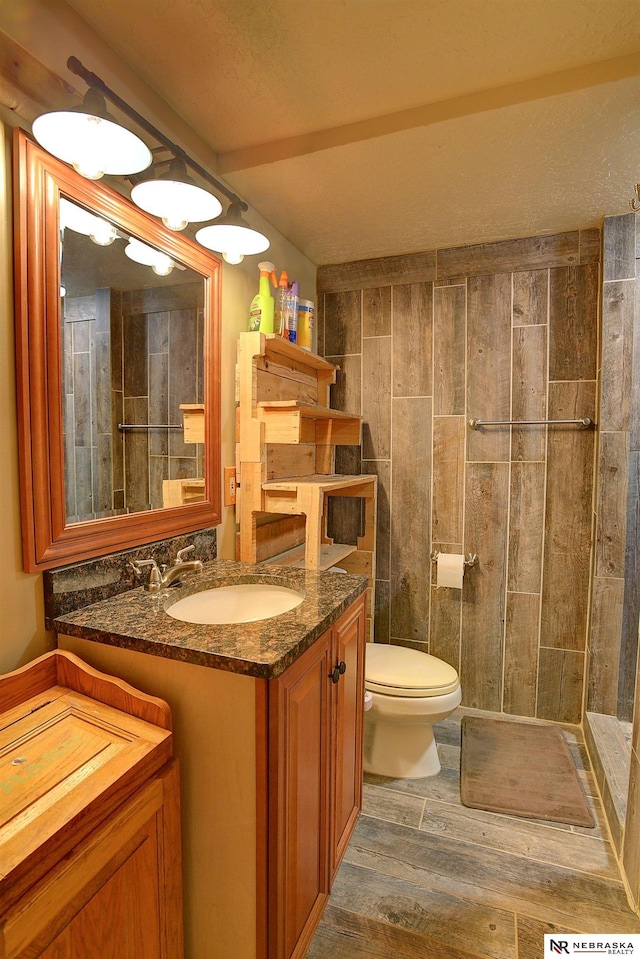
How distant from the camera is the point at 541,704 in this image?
91.7 inches

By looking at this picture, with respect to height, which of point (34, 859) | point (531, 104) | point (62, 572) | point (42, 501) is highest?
point (531, 104)

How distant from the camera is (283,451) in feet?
6.82

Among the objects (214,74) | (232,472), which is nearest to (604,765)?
(232,472)

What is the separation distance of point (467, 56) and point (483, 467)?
5.19ft

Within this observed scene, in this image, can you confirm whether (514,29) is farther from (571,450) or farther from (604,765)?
(604,765)

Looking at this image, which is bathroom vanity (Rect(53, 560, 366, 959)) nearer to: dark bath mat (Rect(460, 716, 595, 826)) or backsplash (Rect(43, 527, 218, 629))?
backsplash (Rect(43, 527, 218, 629))

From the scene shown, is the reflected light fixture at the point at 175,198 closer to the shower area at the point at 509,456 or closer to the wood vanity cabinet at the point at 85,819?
the wood vanity cabinet at the point at 85,819

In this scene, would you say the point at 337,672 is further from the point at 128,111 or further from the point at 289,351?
the point at 128,111

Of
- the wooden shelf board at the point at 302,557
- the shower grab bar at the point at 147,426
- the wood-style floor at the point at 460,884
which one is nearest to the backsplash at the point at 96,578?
the shower grab bar at the point at 147,426

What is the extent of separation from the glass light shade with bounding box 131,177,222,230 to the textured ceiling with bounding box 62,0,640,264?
35 centimetres

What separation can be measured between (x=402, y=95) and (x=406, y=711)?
→ 209 cm

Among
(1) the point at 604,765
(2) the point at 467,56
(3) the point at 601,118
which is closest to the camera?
(2) the point at 467,56

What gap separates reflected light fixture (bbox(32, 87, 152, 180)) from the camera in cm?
102

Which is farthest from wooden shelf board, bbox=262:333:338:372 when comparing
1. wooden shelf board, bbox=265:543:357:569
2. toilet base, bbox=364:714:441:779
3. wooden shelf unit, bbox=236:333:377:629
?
toilet base, bbox=364:714:441:779
